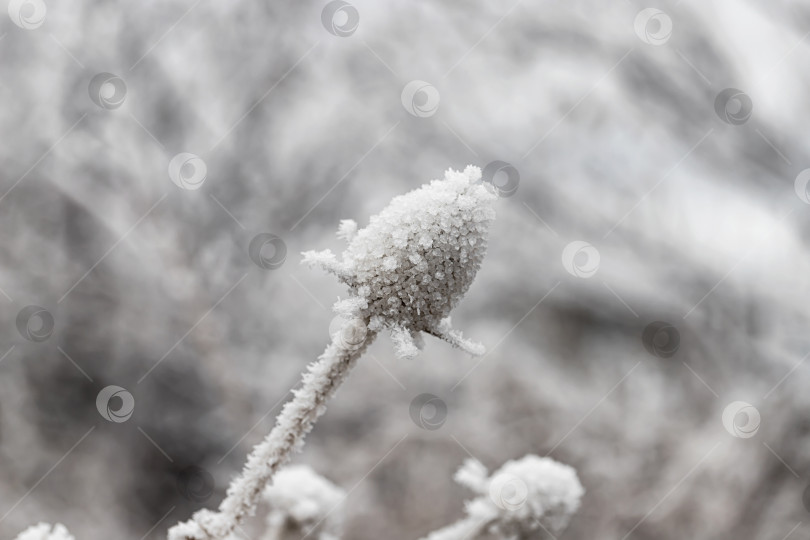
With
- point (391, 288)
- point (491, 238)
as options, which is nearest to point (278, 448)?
point (391, 288)

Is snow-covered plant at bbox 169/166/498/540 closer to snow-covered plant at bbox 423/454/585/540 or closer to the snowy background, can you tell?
snow-covered plant at bbox 423/454/585/540

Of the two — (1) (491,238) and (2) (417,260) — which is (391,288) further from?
(1) (491,238)

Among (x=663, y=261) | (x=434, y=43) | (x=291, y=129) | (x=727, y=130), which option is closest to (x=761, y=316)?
(x=663, y=261)

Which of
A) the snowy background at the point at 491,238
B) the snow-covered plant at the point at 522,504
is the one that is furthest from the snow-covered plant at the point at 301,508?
the snowy background at the point at 491,238

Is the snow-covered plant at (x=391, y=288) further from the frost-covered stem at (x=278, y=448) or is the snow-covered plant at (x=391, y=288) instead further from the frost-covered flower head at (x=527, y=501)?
the frost-covered flower head at (x=527, y=501)

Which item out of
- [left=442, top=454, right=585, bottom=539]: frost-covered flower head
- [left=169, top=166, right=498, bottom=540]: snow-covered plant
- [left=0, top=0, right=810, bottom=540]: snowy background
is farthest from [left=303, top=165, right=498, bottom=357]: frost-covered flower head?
[left=0, top=0, right=810, bottom=540]: snowy background

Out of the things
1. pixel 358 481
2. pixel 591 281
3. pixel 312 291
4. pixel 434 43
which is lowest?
pixel 358 481

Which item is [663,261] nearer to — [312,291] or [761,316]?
[761,316]
